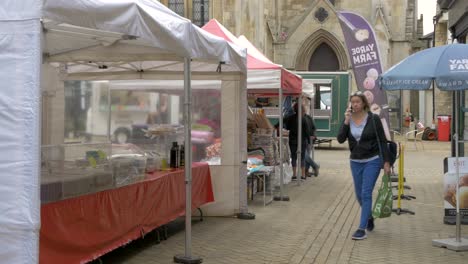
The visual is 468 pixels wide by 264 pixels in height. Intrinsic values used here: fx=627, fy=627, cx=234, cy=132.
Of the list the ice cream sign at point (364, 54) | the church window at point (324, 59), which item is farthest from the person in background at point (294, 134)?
the church window at point (324, 59)

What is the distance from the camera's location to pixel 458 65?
7.33 metres

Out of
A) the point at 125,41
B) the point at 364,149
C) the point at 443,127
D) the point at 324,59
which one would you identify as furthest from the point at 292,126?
the point at 324,59

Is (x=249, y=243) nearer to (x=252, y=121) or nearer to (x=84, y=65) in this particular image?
(x=84, y=65)

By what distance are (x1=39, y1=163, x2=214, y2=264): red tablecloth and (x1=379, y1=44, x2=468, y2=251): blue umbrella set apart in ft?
9.93

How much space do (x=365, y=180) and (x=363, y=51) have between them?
542cm

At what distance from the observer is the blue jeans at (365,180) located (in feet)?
25.8

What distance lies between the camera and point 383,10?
37562mm

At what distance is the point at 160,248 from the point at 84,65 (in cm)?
293

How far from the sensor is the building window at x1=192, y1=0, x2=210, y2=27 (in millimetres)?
29359

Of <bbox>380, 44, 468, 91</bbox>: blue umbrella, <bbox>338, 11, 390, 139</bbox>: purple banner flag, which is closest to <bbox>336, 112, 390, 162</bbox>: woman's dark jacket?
<bbox>380, 44, 468, 91</bbox>: blue umbrella

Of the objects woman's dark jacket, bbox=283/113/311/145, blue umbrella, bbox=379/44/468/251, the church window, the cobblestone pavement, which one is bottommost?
the cobblestone pavement

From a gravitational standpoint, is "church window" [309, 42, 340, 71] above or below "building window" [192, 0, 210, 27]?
below

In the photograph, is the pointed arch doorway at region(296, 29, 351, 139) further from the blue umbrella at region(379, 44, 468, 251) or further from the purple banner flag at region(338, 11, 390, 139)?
the blue umbrella at region(379, 44, 468, 251)

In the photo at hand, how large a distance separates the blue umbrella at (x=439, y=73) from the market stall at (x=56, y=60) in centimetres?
220
